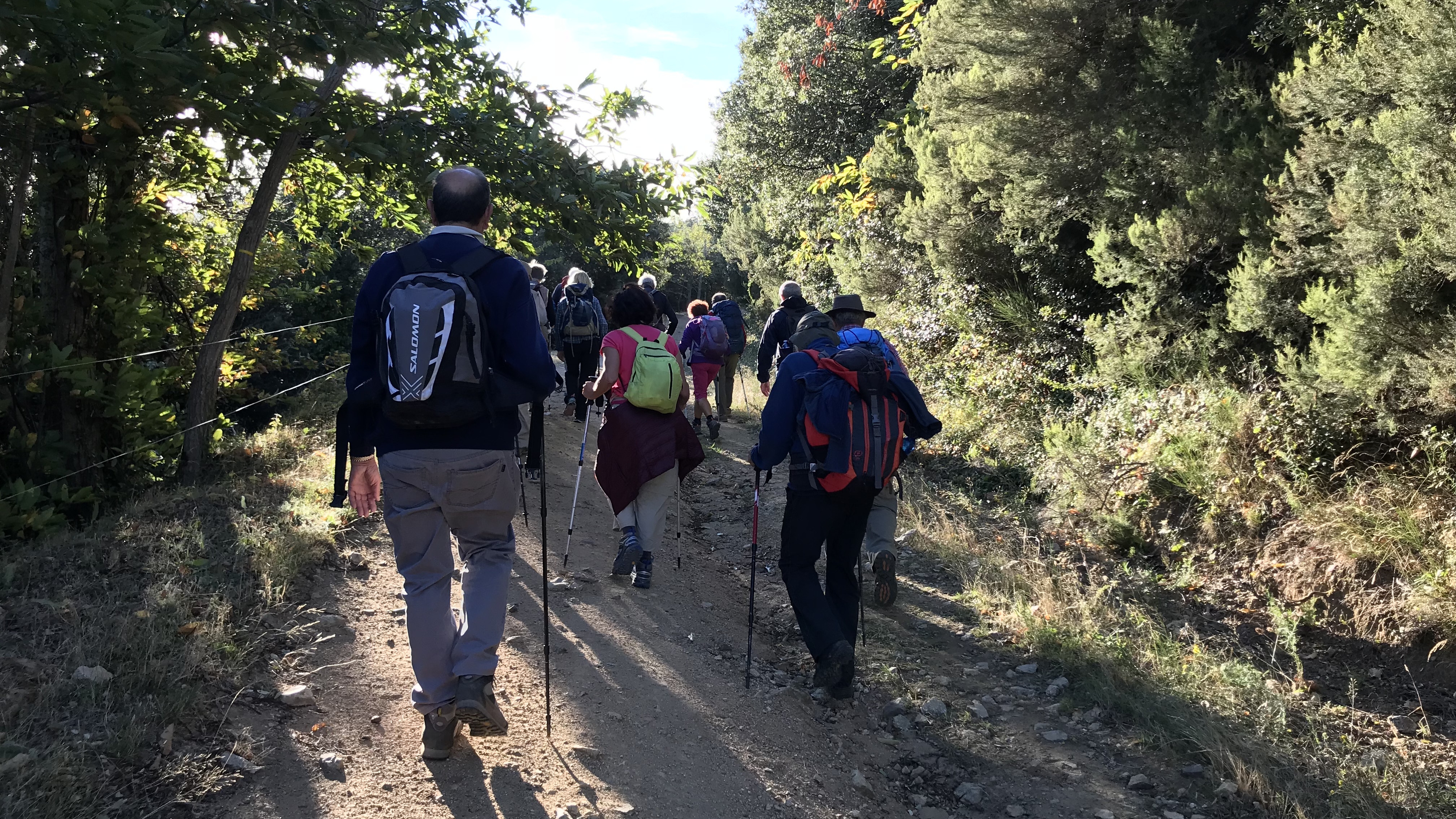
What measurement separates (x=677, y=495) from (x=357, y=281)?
12.7 m

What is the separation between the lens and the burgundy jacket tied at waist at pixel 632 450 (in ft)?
20.2

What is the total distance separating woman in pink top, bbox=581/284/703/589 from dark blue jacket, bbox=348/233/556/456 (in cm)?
254

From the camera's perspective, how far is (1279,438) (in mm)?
7016

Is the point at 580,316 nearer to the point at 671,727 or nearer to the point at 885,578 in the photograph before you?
the point at 885,578

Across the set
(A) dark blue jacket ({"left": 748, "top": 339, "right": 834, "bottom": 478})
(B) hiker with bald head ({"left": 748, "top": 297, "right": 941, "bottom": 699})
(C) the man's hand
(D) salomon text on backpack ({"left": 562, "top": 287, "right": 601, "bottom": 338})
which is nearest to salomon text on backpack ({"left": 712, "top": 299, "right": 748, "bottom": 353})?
(D) salomon text on backpack ({"left": 562, "top": 287, "right": 601, "bottom": 338})

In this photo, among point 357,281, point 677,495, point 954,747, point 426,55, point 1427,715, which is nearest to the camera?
point 954,747

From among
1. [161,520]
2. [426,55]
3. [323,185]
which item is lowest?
[161,520]

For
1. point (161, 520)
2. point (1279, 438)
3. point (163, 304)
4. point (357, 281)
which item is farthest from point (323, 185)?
point (1279, 438)

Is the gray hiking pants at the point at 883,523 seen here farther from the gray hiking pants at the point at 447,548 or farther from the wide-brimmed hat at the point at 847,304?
the gray hiking pants at the point at 447,548

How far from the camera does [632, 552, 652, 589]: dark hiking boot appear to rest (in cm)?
627

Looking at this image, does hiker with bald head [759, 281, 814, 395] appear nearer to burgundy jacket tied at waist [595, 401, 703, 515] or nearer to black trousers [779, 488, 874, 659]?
burgundy jacket tied at waist [595, 401, 703, 515]

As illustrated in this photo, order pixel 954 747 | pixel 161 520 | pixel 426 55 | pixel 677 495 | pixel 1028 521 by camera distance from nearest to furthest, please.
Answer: pixel 954 747, pixel 161 520, pixel 677 495, pixel 426 55, pixel 1028 521

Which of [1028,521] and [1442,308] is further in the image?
[1028,521]

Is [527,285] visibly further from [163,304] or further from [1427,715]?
[163,304]
